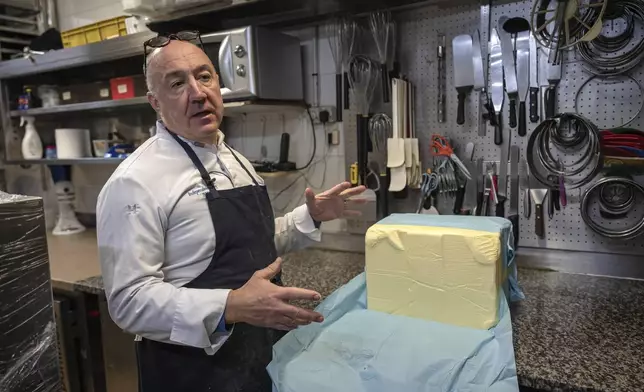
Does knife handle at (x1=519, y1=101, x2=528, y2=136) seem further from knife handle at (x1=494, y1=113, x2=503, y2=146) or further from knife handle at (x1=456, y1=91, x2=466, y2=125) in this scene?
knife handle at (x1=456, y1=91, x2=466, y2=125)

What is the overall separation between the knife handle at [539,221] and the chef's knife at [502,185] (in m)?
0.11

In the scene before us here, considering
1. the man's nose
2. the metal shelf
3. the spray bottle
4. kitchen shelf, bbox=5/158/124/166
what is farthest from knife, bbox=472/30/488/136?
the spray bottle

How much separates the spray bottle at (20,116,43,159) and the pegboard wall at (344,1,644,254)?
6.13 ft

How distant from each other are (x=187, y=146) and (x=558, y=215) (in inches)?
48.5

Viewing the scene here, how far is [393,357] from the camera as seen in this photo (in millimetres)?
1026

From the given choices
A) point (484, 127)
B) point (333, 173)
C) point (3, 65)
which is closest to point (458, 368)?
point (484, 127)

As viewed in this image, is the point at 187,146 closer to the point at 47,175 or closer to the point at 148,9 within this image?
the point at 148,9

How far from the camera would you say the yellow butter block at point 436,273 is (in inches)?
42.9

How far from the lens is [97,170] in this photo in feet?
9.46

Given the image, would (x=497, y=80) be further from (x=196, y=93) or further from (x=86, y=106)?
(x=86, y=106)

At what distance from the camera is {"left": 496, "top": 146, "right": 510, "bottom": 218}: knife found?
1.67 m

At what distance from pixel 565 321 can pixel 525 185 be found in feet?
1.83

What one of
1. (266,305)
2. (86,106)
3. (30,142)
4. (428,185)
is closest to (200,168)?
(266,305)

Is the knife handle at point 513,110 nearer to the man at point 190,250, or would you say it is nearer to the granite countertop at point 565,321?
the granite countertop at point 565,321
